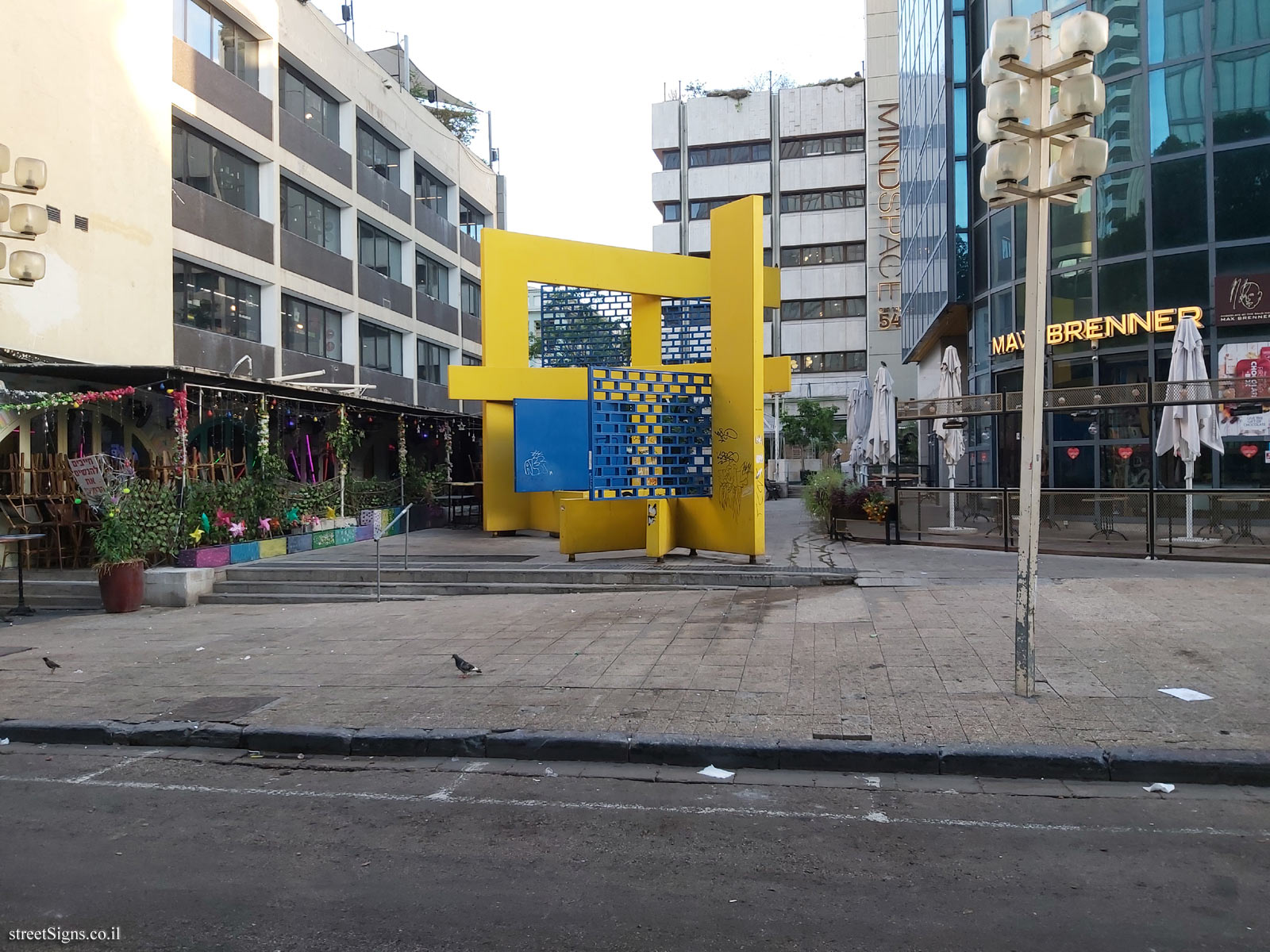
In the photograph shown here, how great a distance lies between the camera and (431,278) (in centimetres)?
3556

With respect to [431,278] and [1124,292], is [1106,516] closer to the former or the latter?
[1124,292]

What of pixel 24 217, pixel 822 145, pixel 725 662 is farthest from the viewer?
pixel 822 145

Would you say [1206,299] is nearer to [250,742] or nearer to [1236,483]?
[1236,483]

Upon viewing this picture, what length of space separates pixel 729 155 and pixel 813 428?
70.5 feet

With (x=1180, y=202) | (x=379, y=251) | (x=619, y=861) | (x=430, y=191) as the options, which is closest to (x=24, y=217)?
(x=619, y=861)

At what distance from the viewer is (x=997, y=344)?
76.3 ft

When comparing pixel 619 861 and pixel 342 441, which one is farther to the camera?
pixel 342 441

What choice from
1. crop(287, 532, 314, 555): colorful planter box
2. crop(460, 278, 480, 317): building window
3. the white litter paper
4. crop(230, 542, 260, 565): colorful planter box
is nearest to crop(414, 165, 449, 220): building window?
crop(460, 278, 480, 317): building window

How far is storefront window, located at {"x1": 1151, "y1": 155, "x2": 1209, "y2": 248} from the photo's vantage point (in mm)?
18516

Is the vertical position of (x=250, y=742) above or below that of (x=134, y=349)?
below

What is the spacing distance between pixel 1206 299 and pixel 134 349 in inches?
864

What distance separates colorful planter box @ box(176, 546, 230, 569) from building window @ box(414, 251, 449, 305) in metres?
21.2

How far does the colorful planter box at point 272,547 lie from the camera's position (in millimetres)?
15281

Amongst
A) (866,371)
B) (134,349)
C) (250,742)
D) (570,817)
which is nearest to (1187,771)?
(570,817)
